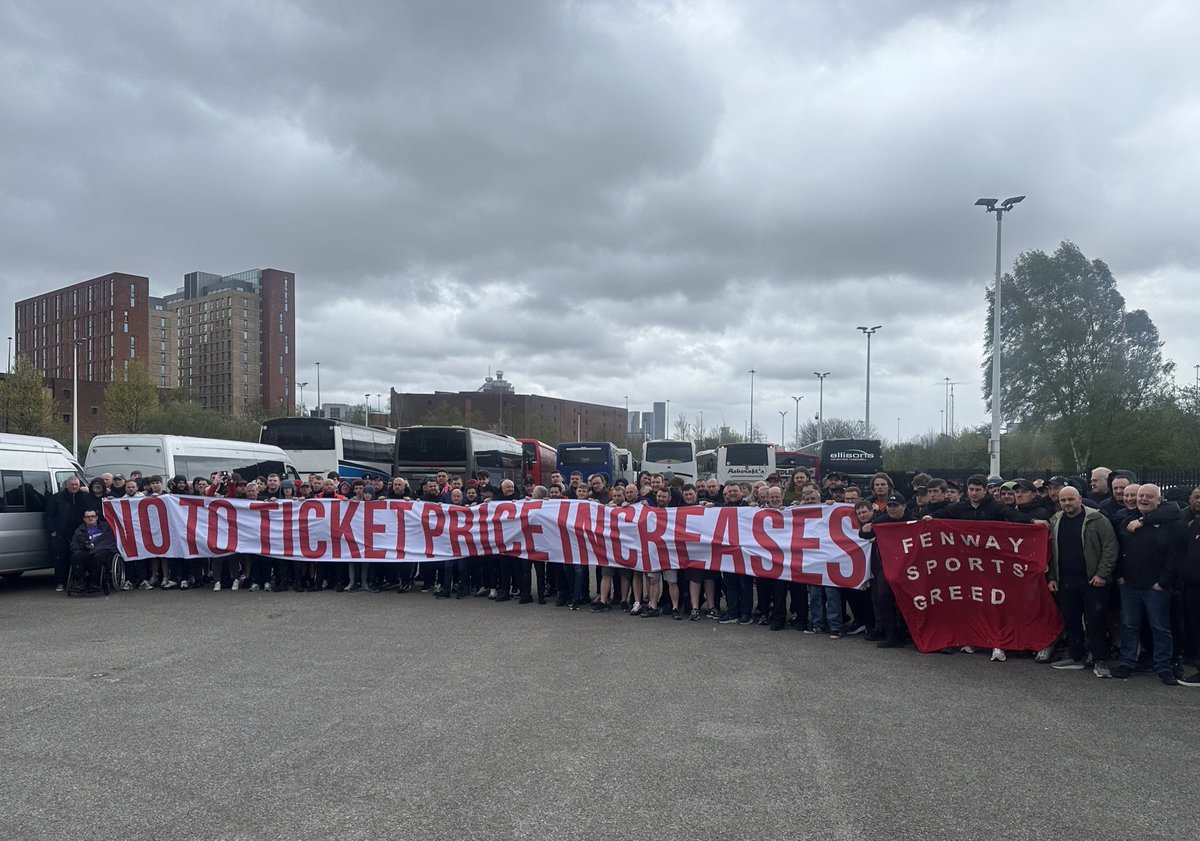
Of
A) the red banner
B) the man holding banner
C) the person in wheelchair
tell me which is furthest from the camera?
the person in wheelchair

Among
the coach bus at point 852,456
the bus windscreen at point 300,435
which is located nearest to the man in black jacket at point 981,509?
the bus windscreen at point 300,435

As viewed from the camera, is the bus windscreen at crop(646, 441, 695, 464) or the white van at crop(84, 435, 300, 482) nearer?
the white van at crop(84, 435, 300, 482)

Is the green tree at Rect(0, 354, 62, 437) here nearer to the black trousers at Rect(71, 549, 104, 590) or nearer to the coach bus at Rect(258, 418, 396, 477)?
the coach bus at Rect(258, 418, 396, 477)

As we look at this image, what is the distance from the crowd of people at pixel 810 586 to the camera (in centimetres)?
816

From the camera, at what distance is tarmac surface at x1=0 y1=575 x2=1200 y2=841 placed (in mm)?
4766

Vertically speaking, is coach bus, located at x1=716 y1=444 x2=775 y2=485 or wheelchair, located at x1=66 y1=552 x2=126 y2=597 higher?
coach bus, located at x1=716 y1=444 x2=775 y2=485

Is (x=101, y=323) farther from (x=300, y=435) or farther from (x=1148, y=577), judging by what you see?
(x=1148, y=577)

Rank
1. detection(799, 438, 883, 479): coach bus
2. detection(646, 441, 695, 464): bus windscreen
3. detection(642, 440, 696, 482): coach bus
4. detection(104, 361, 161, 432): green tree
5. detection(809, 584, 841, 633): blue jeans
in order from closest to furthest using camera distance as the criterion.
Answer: detection(809, 584, 841, 633): blue jeans < detection(799, 438, 883, 479): coach bus < detection(642, 440, 696, 482): coach bus < detection(646, 441, 695, 464): bus windscreen < detection(104, 361, 161, 432): green tree

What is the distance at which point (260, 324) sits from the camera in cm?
14225

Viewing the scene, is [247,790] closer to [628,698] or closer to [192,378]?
[628,698]

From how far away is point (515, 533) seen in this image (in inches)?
502

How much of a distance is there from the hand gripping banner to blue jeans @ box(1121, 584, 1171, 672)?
2.74 m

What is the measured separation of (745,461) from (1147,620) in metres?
28.6

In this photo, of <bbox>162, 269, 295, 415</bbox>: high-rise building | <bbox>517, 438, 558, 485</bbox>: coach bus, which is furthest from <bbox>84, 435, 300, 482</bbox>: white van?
<bbox>162, 269, 295, 415</bbox>: high-rise building
